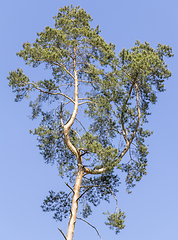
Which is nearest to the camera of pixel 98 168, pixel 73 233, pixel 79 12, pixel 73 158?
pixel 73 233

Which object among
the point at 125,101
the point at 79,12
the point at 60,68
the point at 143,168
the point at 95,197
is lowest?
the point at 95,197

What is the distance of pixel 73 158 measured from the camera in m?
13.8

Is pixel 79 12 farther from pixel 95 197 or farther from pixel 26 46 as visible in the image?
pixel 95 197

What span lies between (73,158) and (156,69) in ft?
14.0

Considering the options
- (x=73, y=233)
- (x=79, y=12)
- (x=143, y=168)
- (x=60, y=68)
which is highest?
(x=79, y=12)

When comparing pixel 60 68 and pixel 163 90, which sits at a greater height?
pixel 60 68

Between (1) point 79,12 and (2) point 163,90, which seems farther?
(1) point 79,12

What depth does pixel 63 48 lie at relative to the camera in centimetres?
1392

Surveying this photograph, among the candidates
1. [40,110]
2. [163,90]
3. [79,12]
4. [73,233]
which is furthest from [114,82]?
[73,233]

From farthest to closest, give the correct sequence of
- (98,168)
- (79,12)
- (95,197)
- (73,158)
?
(79,12) < (73,158) < (95,197) < (98,168)

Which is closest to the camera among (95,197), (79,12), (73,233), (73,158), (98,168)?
(73,233)

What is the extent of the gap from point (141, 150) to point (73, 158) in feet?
8.04

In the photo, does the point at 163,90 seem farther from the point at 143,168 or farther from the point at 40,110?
the point at 40,110

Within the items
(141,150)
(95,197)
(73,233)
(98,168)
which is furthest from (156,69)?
(73,233)
